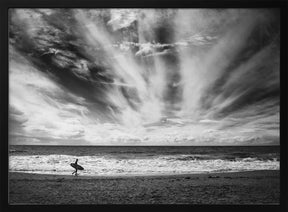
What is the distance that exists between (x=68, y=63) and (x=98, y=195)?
1079 mm

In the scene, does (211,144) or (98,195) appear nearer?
(98,195)

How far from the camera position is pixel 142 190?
9.77ft

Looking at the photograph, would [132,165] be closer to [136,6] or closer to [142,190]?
[142,190]

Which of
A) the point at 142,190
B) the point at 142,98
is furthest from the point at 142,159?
the point at 142,98

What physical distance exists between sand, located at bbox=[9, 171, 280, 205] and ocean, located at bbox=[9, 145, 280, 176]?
A: 76 mm

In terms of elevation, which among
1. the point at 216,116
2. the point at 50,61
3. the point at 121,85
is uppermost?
the point at 50,61

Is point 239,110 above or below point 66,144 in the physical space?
above

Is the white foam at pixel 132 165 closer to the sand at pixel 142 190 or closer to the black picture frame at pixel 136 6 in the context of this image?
the sand at pixel 142 190

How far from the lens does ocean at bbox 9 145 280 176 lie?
306 centimetres

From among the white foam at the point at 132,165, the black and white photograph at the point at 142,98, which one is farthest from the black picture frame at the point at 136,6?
the white foam at the point at 132,165

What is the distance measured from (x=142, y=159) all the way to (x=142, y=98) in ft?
1.74

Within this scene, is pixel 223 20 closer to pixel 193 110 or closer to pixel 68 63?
pixel 193 110

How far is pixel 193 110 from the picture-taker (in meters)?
3.06

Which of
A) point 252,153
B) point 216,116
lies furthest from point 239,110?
point 252,153
